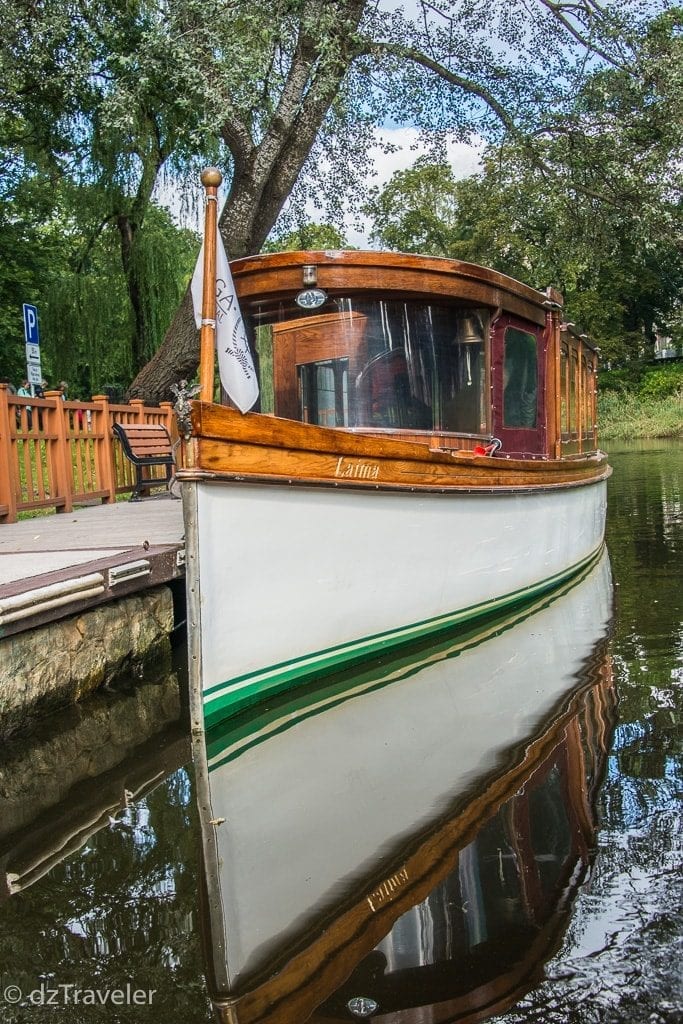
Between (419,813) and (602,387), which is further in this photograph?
(602,387)

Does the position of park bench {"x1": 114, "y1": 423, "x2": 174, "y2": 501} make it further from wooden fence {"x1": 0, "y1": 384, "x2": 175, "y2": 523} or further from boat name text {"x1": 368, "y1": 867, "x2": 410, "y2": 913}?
boat name text {"x1": 368, "y1": 867, "x2": 410, "y2": 913}

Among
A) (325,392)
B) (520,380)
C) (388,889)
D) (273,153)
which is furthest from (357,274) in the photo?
(273,153)

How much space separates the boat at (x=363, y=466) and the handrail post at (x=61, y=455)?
3579 millimetres

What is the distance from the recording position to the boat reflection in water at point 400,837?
8.63 feet

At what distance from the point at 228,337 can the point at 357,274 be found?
1.61 m

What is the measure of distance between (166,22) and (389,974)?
10802mm

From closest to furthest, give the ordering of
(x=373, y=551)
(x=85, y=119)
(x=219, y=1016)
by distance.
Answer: (x=219, y=1016), (x=373, y=551), (x=85, y=119)

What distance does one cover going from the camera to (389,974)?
264 cm

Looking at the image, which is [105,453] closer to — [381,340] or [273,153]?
[273,153]

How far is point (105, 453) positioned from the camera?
11.4 metres

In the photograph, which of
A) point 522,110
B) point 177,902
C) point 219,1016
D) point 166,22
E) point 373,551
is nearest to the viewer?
point 219,1016

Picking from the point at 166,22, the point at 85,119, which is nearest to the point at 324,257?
the point at 166,22

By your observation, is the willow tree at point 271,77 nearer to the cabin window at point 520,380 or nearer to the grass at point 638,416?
the cabin window at point 520,380

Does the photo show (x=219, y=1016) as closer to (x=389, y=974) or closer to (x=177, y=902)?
(x=389, y=974)
